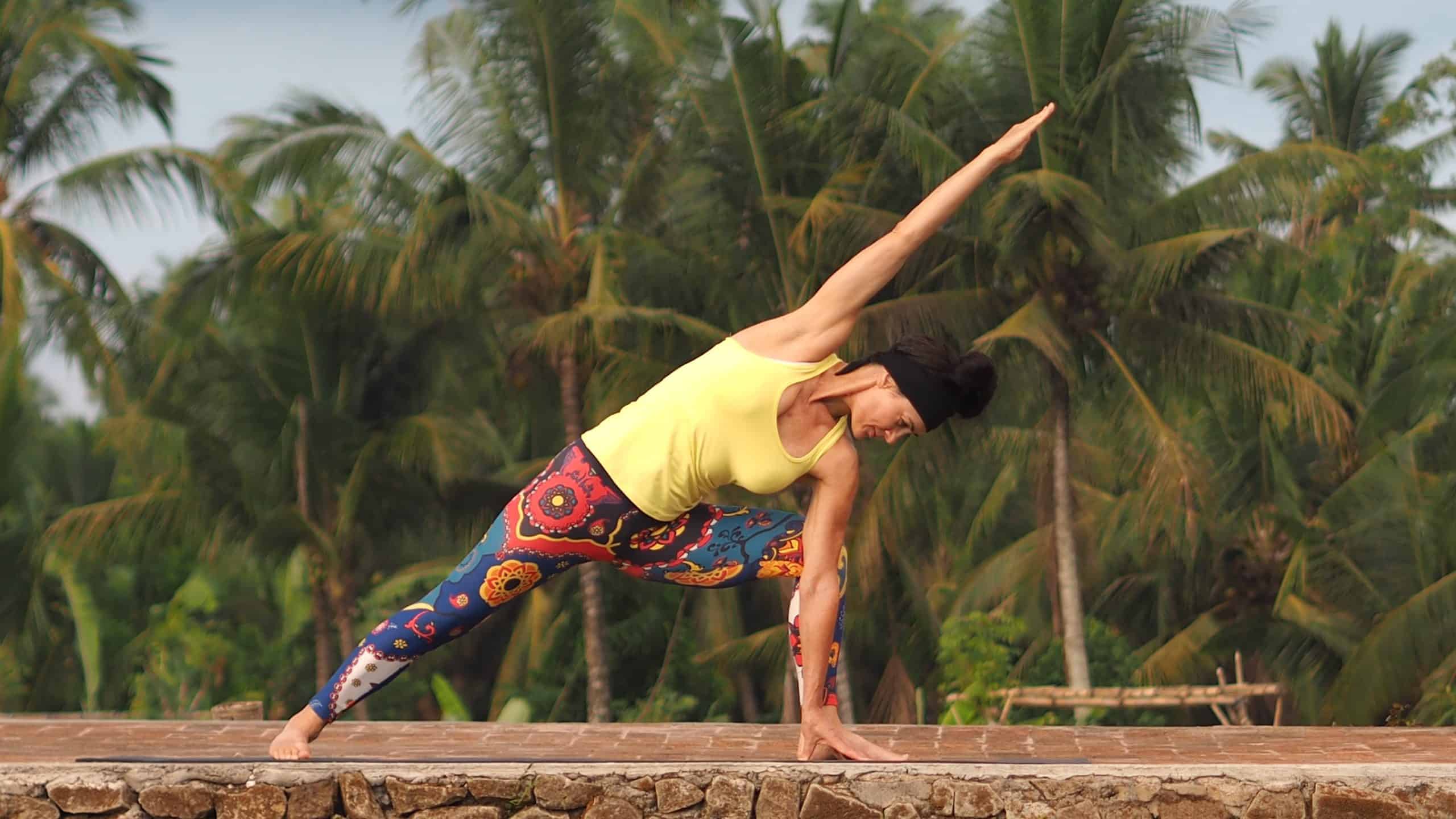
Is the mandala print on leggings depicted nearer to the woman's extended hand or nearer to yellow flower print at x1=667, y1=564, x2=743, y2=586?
yellow flower print at x1=667, y1=564, x2=743, y2=586

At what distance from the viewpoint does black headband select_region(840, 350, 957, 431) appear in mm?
4711

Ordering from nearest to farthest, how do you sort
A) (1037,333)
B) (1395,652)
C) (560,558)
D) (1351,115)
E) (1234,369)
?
(560,558), (1037,333), (1234,369), (1395,652), (1351,115)

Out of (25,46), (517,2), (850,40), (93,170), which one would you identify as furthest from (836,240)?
(25,46)

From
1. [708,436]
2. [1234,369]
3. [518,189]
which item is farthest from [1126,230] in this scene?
[708,436]

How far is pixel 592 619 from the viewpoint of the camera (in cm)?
1738

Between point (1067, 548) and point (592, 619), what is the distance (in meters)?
4.95

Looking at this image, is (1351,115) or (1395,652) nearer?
(1395,652)

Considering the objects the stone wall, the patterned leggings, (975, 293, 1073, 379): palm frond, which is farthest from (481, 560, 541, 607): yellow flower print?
(975, 293, 1073, 379): palm frond

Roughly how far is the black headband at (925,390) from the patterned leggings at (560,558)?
1.79ft

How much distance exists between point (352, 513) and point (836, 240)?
7089 mm

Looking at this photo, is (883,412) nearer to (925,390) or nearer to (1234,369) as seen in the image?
(925,390)

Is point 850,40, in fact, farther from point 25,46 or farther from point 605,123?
point 25,46

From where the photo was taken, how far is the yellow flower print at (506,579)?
5.00 m

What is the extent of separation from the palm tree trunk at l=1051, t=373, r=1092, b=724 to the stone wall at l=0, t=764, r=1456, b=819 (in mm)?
10509
